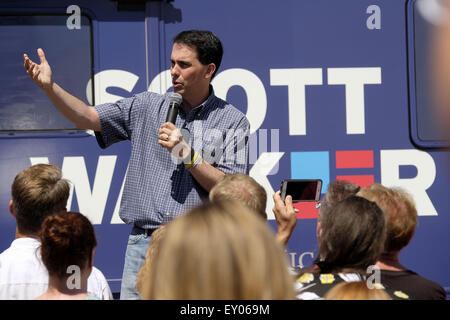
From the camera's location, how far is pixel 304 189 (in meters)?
3.04

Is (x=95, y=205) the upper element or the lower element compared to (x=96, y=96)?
lower

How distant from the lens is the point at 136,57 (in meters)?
3.38

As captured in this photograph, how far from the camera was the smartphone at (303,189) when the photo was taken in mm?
2971

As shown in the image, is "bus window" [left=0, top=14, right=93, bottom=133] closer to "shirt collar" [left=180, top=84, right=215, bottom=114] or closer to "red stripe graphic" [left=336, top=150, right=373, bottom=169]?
"shirt collar" [left=180, top=84, right=215, bottom=114]

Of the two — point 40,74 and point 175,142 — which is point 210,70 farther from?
point 40,74

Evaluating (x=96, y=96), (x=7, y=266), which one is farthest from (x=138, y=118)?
(x=7, y=266)

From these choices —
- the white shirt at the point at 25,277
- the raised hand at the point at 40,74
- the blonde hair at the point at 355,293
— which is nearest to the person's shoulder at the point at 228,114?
the raised hand at the point at 40,74

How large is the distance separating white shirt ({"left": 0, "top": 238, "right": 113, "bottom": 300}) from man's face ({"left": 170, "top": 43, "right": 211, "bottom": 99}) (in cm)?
103

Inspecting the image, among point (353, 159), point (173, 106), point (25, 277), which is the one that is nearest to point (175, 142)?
point (173, 106)

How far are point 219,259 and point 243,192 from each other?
1236 mm

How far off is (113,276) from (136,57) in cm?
121

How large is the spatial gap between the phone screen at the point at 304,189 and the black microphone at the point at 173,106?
654 millimetres
